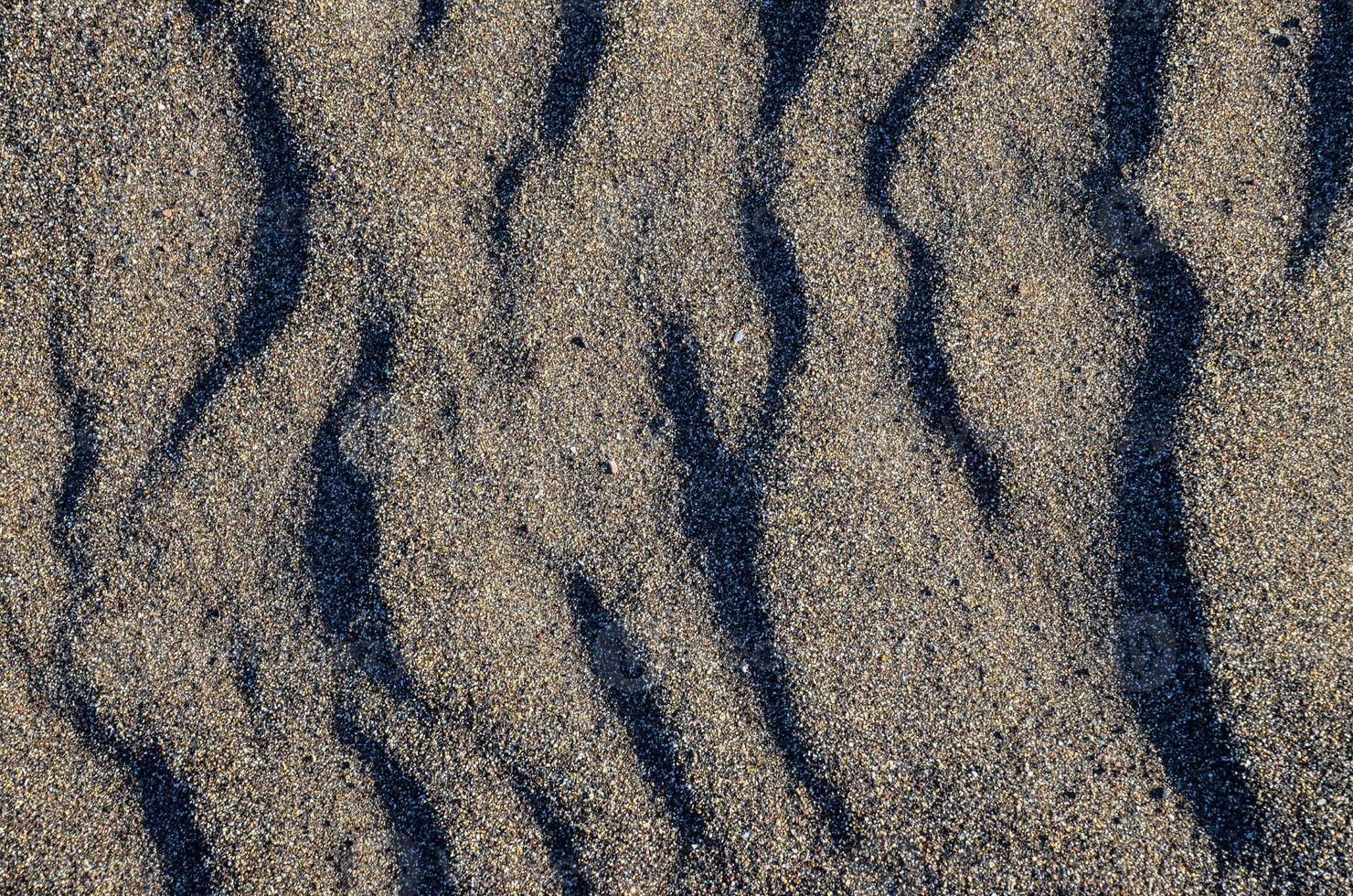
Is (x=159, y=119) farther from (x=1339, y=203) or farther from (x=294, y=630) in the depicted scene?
(x=1339, y=203)

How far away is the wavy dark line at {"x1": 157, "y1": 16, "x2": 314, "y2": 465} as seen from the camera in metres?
1.71

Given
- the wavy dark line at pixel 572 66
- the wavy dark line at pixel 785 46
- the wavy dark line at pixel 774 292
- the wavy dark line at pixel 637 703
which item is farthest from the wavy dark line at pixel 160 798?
the wavy dark line at pixel 785 46

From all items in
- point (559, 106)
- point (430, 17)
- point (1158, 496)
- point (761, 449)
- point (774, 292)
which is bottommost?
point (1158, 496)

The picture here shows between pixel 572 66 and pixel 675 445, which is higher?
pixel 572 66

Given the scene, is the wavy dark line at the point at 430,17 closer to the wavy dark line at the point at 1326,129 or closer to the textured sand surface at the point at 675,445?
the textured sand surface at the point at 675,445

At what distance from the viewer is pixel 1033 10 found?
1.75m

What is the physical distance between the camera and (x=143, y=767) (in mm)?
1660

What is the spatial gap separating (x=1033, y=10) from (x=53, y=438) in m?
2.21

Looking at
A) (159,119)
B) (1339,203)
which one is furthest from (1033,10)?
(159,119)

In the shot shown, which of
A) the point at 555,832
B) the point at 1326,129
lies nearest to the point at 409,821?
the point at 555,832

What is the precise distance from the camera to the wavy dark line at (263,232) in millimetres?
1715

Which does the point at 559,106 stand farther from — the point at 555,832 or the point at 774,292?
the point at 555,832

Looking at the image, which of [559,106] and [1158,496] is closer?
[1158,496]

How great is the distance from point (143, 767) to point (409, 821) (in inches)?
21.3
